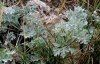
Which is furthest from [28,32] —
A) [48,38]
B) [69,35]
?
[69,35]

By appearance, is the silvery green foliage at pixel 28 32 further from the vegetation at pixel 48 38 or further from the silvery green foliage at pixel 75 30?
the silvery green foliage at pixel 75 30

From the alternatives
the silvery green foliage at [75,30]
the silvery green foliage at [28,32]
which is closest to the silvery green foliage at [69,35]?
the silvery green foliage at [75,30]

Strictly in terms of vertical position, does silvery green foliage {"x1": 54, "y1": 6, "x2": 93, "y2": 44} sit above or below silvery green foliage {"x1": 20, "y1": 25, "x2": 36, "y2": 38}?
above

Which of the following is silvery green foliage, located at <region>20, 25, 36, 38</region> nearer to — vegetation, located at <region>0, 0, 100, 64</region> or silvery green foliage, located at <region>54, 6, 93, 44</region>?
vegetation, located at <region>0, 0, 100, 64</region>

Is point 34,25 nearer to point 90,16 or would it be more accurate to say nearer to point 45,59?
point 45,59

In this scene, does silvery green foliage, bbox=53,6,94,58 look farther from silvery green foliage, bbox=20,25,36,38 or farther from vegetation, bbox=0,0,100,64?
silvery green foliage, bbox=20,25,36,38

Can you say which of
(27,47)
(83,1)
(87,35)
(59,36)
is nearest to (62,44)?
(59,36)

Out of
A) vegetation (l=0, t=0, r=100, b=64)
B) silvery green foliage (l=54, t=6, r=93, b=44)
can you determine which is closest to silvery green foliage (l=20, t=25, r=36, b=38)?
vegetation (l=0, t=0, r=100, b=64)

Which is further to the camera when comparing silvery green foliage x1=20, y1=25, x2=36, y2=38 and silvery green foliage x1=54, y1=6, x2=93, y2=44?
silvery green foliage x1=20, y1=25, x2=36, y2=38
